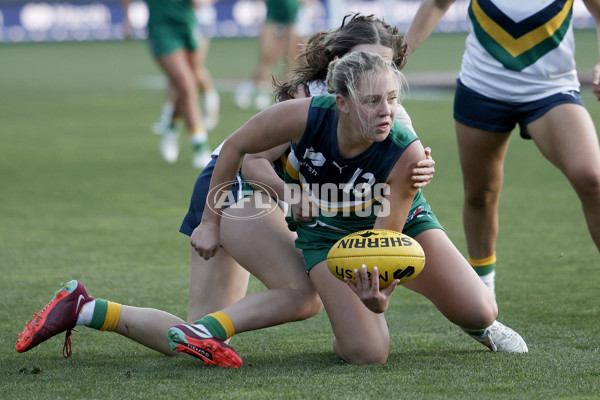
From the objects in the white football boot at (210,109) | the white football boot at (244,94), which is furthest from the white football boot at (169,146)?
the white football boot at (244,94)

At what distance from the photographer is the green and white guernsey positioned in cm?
447

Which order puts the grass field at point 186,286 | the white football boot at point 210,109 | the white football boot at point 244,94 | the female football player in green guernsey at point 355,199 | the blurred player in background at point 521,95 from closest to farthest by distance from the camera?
the grass field at point 186,286 → the female football player in green guernsey at point 355,199 → the blurred player in background at point 521,95 → the white football boot at point 210,109 → the white football boot at point 244,94

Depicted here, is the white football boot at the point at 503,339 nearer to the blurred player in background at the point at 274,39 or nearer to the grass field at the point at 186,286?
the grass field at the point at 186,286

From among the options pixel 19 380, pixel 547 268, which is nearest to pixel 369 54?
pixel 19 380

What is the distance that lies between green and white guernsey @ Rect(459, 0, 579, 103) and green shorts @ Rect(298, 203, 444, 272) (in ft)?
2.94

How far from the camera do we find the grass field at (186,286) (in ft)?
11.2

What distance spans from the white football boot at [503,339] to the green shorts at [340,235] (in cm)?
46

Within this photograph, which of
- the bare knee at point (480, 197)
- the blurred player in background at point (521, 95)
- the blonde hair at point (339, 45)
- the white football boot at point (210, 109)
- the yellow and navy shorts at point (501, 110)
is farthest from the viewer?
the white football boot at point (210, 109)

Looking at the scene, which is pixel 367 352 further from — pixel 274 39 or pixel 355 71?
pixel 274 39

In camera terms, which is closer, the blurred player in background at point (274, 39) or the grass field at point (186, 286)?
the grass field at point (186, 286)

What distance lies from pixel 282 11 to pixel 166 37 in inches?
211

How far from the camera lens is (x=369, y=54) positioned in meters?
3.56

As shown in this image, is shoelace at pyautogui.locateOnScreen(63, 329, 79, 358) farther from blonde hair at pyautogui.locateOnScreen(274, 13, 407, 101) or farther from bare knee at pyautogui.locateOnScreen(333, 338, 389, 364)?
blonde hair at pyautogui.locateOnScreen(274, 13, 407, 101)

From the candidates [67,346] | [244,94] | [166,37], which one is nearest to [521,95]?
[67,346]
